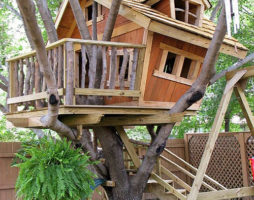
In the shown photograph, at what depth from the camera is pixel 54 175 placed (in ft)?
14.5

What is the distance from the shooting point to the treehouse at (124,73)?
4.71 meters

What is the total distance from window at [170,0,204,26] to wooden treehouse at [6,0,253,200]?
0.08 ft

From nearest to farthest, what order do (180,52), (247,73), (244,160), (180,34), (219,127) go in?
(219,127) → (180,34) → (247,73) → (180,52) → (244,160)

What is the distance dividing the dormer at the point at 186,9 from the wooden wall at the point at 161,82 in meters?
0.57

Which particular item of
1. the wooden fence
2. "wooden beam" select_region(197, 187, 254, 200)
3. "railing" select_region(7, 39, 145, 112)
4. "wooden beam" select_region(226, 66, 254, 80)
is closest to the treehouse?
"railing" select_region(7, 39, 145, 112)

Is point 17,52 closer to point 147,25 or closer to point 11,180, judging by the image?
point 11,180

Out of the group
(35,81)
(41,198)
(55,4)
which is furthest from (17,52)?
(41,198)

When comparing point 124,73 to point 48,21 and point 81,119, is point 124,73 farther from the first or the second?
point 48,21

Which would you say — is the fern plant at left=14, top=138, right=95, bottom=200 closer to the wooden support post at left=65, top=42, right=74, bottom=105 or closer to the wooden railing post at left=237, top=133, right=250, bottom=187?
the wooden support post at left=65, top=42, right=74, bottom=105

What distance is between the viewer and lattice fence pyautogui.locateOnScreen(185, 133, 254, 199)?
8.26 meters

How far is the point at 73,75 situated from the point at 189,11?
3135mm

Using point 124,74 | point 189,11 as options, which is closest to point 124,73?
point 124,74

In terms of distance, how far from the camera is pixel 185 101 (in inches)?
207

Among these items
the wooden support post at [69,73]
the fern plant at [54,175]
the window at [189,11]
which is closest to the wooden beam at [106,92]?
the wooden support post at [69,73]
